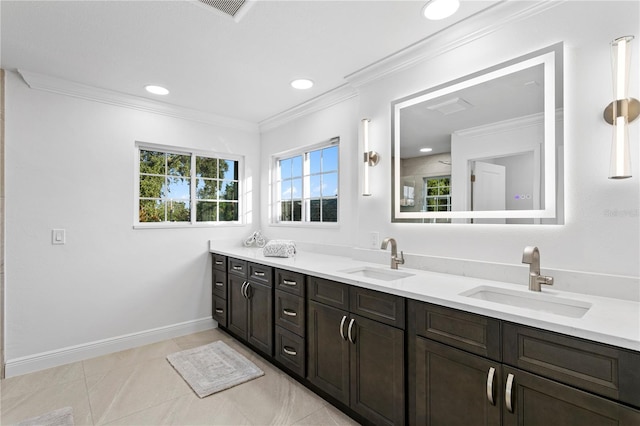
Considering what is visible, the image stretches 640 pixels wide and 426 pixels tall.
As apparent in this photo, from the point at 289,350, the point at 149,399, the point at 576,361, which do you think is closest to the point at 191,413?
the point at 149,399

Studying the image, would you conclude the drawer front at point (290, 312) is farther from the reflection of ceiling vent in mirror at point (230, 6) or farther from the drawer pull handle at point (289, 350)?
the reflection of ceiling vent in mirror at point (230, 6)

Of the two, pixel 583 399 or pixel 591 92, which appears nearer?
pixel 583 399

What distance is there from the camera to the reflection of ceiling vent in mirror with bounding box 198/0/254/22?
1.70 metres

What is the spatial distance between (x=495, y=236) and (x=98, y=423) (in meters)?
2.59

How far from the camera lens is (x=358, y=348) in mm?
1867

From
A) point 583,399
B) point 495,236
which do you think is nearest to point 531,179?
point 495,236

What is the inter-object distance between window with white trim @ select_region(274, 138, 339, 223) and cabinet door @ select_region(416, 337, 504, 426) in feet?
5.77

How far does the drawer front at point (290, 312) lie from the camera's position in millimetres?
2281

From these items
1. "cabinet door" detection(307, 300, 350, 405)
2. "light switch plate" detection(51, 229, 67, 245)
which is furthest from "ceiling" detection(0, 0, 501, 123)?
"cabinet door" detection(307, 300, 350, 405)

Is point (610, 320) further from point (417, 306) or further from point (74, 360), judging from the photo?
point (74, 360)

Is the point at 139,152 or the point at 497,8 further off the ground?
the point at 497,8

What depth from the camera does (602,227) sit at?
4.85 feet

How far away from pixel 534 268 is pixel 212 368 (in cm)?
236

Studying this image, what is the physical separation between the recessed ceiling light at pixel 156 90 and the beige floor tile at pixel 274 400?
2.52 metres
